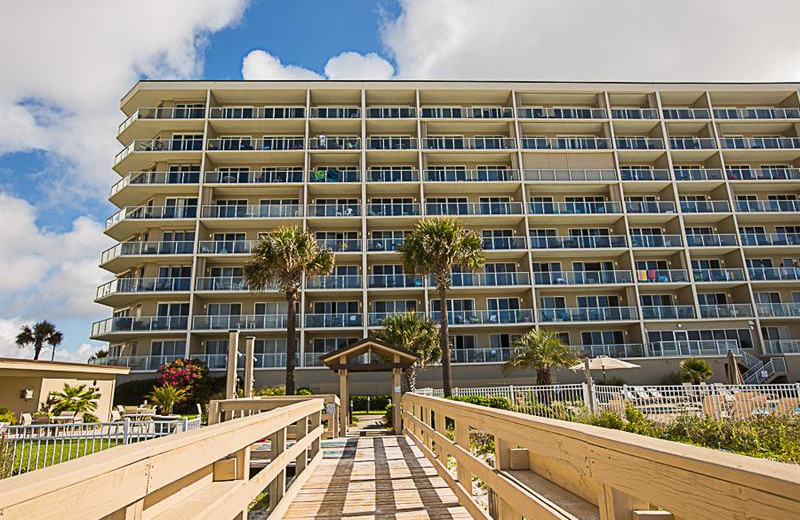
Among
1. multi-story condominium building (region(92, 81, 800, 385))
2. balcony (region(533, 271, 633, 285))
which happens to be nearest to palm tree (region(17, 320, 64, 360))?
multi-story condominium building (region(92, 81, 800, 385))

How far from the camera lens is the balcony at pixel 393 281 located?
34.9 m

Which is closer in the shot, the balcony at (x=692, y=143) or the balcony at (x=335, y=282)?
the balcony at (x=335, y=282)

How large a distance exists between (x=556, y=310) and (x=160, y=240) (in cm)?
2835

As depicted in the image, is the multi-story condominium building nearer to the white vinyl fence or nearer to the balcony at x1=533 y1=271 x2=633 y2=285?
the balcony at x1=533 y1=271 x2=633 y2=285

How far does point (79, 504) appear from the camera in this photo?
149 cm

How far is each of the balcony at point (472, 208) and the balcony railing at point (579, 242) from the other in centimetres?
266

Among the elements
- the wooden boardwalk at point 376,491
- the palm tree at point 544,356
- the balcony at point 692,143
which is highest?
the balcony at point 692,143

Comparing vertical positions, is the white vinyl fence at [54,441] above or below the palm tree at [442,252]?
below

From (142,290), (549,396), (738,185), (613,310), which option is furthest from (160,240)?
(738,185)

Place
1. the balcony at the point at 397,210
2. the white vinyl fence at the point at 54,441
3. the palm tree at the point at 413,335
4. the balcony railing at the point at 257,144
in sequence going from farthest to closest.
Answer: the balcony railing at the point at 257,144 < the balcony at the point at 397,210 < the palm tree at the point at 413,335 < the white vinyl fence at the point at 54,441

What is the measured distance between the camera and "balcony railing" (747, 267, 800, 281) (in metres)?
36.4

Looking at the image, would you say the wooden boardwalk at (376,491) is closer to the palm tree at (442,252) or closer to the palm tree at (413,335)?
the palm tree at (442,252)

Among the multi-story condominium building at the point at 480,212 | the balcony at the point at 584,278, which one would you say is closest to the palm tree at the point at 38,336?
the multi-story condominium building at the point at 480,212

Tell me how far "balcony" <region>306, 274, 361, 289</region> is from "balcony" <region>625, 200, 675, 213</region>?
20806 mm
